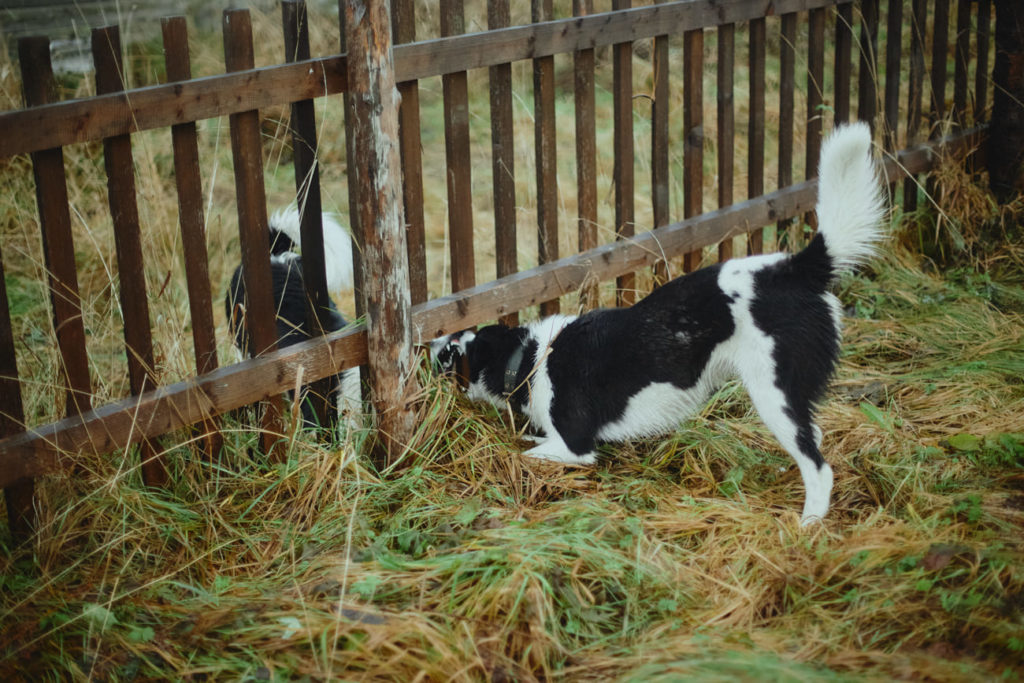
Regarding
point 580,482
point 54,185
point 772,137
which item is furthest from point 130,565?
point 772,137

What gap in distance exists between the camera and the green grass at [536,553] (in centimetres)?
254

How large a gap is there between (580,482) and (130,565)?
1502 millimetres

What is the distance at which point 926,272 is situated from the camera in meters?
5.52

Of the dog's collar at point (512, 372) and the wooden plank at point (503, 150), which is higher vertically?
the wooden plank at point (503, 150)

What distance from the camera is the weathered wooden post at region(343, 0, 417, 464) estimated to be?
3.19 metres

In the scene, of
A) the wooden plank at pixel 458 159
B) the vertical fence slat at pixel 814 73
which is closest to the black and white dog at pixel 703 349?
the wooden plank at pixel 458 159

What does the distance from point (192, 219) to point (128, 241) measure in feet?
0.70

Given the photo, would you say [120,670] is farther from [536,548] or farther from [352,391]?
[352,391]

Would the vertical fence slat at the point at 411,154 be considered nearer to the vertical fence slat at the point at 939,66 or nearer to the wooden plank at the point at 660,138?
the wooden plank at the point at 660,138

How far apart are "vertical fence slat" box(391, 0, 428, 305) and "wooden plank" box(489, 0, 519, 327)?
0.36 m

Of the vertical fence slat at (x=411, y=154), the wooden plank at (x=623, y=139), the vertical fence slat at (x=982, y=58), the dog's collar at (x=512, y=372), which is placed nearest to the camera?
the vertical fence slat at (x=411, y=154)

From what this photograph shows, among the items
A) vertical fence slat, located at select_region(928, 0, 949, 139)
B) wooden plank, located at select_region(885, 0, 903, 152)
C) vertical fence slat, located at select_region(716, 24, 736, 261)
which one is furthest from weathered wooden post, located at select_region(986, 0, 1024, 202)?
vertical fence slat, located at select_region(716, 24, 736, 261)

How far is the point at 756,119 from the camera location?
517 centimetres

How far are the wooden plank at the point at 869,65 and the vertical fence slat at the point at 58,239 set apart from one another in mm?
4274
